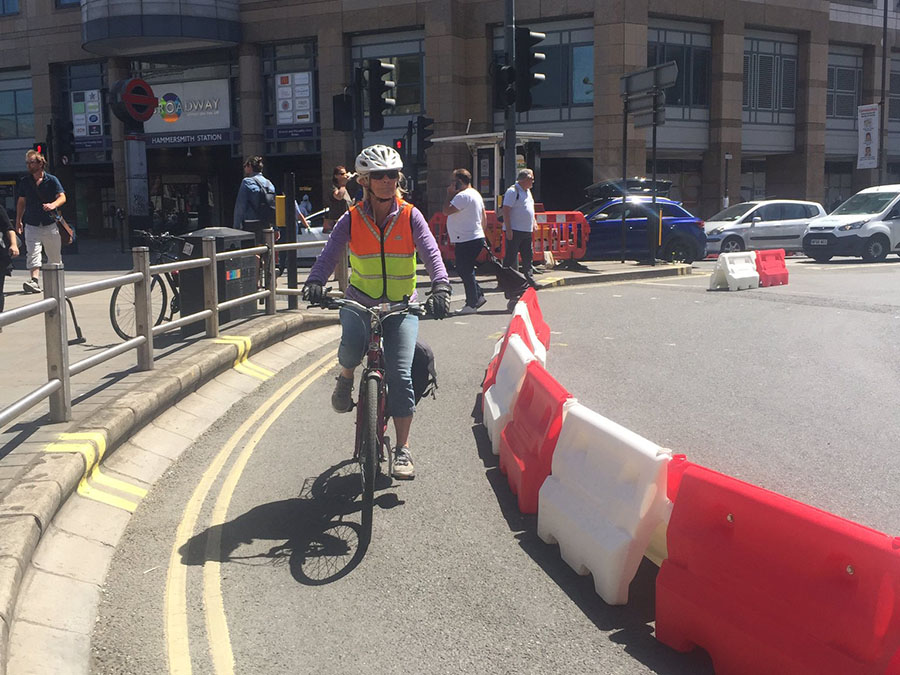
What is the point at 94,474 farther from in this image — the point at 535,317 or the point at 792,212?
the point at 792,212

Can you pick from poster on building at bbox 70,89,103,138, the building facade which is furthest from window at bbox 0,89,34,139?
poster on building at bbox 70,89,103,138

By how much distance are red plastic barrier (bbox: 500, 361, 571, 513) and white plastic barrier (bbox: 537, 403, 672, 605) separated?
183mm

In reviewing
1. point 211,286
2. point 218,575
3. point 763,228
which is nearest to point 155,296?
point 211,286

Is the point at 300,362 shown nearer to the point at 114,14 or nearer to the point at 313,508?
the point at 313,508

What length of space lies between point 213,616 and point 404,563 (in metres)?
0.93

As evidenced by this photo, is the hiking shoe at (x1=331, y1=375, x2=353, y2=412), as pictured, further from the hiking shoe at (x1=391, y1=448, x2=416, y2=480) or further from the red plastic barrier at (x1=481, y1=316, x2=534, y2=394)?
the red plastic barrier at (x1=481, y1=316, x2=534, y2=394)

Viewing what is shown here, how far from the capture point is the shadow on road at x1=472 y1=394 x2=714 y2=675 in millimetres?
3549

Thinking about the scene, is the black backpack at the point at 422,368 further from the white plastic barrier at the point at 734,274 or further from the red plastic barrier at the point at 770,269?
the red plastic barrier at the point at 770,269

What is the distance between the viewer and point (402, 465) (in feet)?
18.8

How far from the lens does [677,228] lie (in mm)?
22578

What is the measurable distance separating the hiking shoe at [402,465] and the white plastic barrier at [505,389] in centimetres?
67

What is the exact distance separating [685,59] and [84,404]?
32.4 m

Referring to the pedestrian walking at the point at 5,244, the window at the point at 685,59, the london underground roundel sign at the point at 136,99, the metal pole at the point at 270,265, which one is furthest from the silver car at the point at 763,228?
the pedestrian walking at the point at 5,244

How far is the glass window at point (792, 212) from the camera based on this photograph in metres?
26.2
